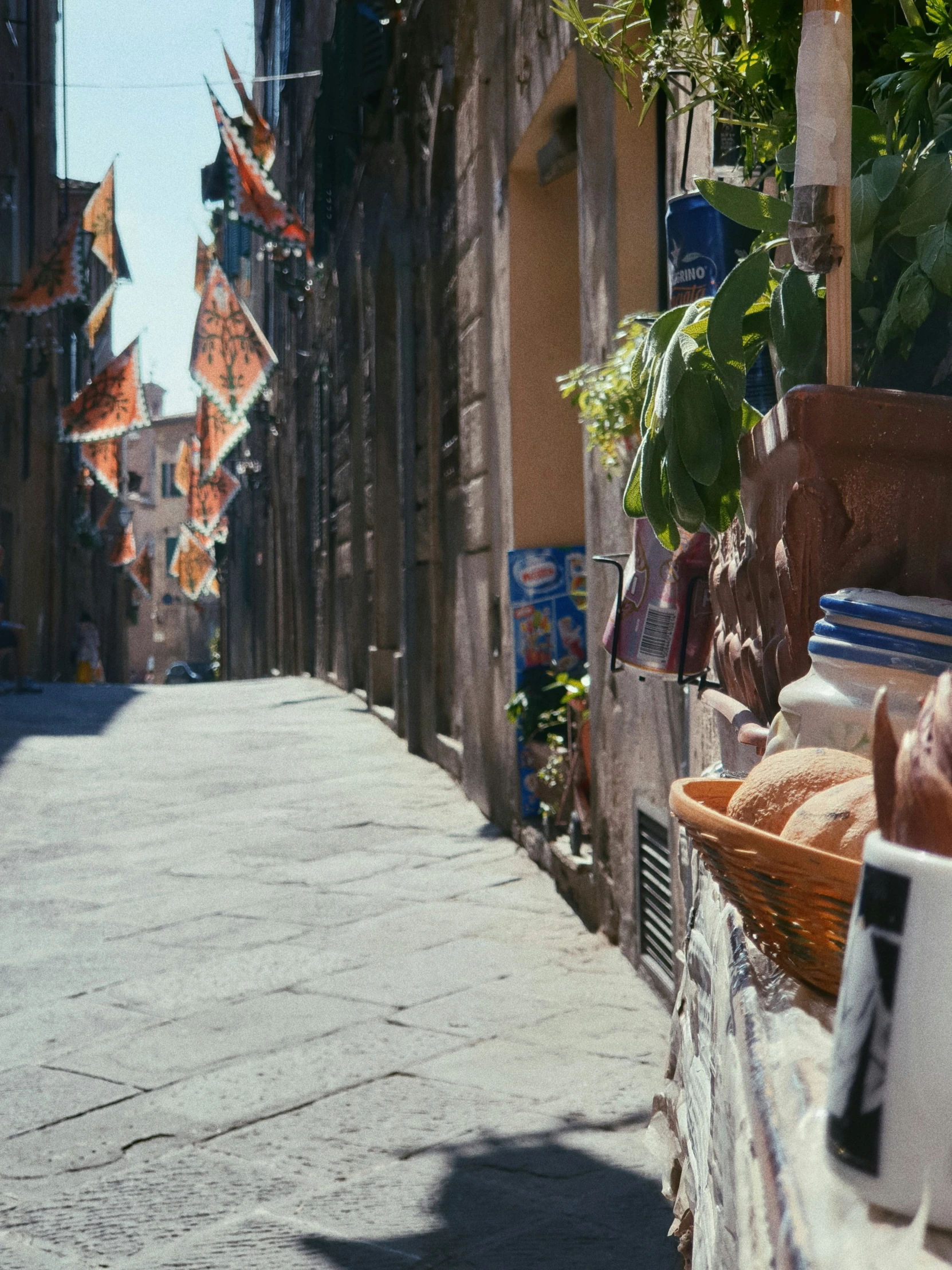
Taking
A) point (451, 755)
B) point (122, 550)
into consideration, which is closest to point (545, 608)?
point (451, 755)

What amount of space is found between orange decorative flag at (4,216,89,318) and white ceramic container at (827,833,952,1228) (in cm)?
1701

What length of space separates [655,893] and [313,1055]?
111cm

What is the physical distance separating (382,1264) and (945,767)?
1.85 meters

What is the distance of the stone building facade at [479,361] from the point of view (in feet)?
12.8

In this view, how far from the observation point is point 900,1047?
2.10 ft

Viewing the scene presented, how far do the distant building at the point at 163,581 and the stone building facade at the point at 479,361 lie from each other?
37.1 metres

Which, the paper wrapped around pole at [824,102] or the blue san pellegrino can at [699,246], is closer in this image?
the paper wrapped around pole at [824,102]

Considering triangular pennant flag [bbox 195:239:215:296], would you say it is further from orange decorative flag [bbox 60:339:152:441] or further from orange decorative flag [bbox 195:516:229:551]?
orange decorative flag [bbox 195:516:229:551]

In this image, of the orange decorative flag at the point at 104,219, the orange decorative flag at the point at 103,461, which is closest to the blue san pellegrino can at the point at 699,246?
the orange decorative flag at the point at 104,219

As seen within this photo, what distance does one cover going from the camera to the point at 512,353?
5477 millimetres

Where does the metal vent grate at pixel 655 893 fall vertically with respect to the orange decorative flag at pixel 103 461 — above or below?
below

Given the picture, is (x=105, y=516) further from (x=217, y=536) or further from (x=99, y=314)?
(x=99, y=314)

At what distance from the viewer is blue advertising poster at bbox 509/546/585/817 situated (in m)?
5.44

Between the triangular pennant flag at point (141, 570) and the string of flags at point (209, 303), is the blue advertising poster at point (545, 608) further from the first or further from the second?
the triangular pennant flag at point (141, 570)
